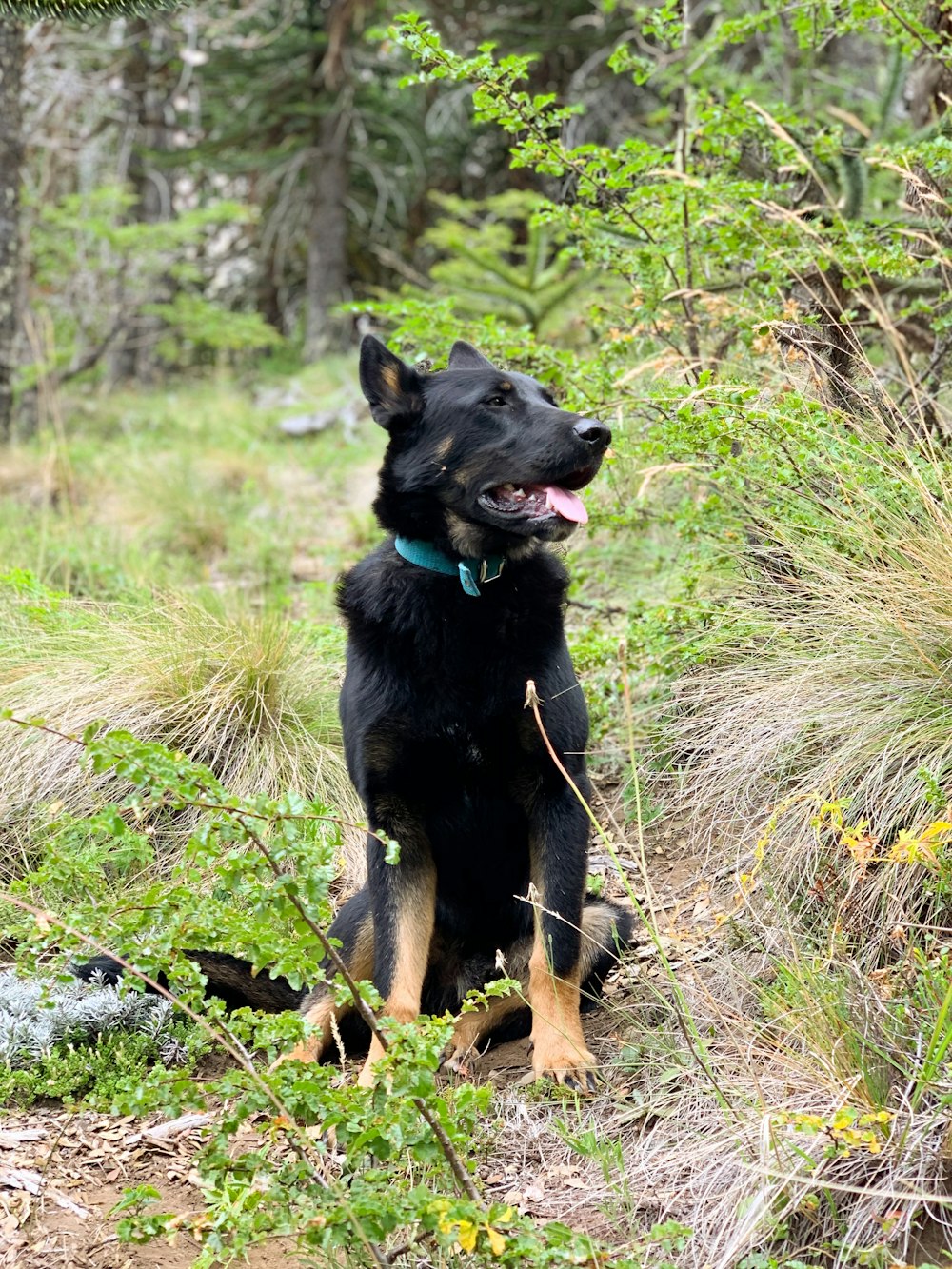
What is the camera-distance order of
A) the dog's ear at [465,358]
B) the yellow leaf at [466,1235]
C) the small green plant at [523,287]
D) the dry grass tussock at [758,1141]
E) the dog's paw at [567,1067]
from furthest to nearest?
the small green plant at [523,287] < the dog's ear at [465,358] < the dog's paw at [567,1067] < the dry grass tussock at [758,1141] < the yellow leaf at [466,1235]

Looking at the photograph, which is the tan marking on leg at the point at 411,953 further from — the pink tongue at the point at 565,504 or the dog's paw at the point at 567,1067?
the pink tongue at the point at 565,504

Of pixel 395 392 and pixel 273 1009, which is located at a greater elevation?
pixel 395 392

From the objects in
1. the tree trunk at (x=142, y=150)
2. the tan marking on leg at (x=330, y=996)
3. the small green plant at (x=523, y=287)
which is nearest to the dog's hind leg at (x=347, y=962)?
the tan marking on leg at (x=330, y=996)

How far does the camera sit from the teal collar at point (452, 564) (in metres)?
3.54

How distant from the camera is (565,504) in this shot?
11.4 ft

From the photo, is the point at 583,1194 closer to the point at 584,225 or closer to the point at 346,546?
the point at 584,225

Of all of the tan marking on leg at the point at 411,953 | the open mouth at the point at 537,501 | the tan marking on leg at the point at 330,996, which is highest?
the open mouth at the point at 537,501

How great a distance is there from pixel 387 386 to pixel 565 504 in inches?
26.6

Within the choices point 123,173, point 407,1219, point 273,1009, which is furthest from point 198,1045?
point 123,173

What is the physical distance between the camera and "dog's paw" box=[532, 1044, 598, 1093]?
3.17 metres

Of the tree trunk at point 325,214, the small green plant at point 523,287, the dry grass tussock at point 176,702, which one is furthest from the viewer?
the tree trunk at point 325,214

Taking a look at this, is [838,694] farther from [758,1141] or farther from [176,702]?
[176,702]

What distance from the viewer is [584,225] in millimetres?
4945

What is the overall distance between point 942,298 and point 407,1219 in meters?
3.66
